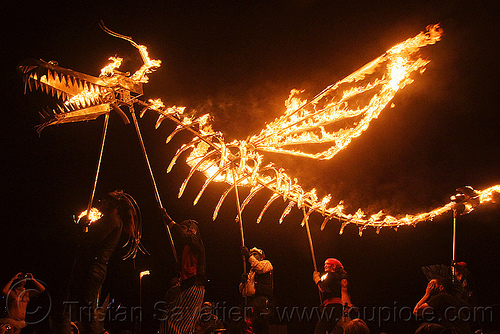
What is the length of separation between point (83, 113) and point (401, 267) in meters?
11.5

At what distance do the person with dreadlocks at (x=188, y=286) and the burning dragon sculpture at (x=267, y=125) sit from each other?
99 centimetres

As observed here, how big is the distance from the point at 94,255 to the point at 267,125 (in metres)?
3.46

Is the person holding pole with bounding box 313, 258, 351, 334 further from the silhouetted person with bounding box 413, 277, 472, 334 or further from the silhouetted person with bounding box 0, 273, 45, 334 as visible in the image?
the silhouetted person with bounding box 0, 273, 45, 334

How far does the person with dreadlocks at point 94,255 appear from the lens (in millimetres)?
4094

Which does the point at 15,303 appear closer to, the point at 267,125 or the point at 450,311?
the point at 267,125

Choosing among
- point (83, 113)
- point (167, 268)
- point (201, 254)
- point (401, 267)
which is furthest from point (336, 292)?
point (167, 268)

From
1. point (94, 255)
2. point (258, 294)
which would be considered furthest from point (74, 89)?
point (258, 294)

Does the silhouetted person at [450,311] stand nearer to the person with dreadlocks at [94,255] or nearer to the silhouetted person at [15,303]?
the person with dreadlocks at [94,255]

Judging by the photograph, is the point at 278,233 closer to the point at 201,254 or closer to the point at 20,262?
the point at 20,262

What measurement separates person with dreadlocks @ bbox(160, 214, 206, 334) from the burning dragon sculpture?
0.99m

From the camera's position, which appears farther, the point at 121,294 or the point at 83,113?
the point at 121,294

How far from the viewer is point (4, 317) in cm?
512

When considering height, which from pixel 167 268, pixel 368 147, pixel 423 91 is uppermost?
pixel 423 91

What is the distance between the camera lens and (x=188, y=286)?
4.86 meters
